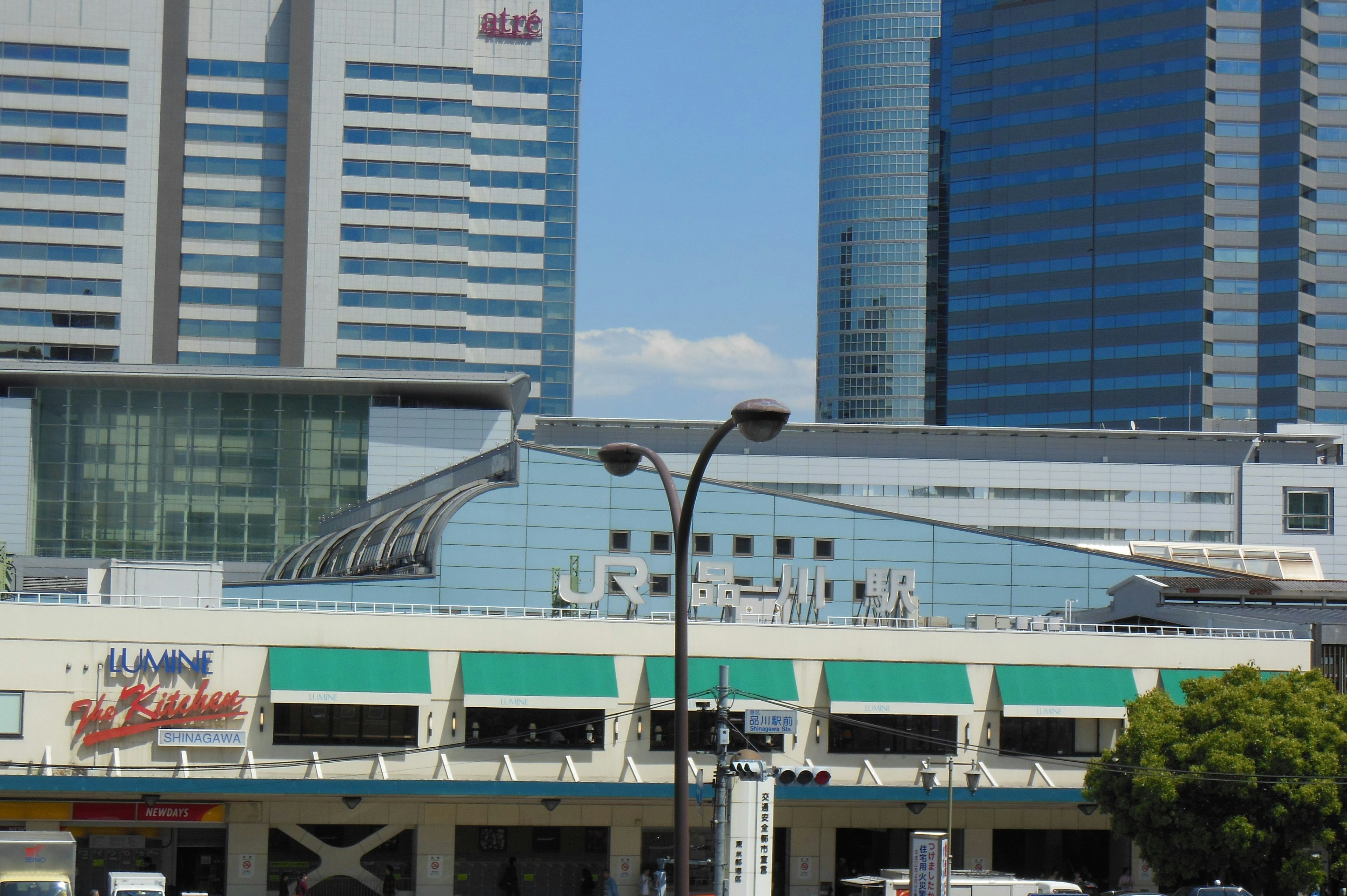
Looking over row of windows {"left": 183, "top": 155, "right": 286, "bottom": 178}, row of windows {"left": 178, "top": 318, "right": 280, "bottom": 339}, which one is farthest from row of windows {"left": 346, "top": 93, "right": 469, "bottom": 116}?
row of windows {"left": 178, "top": 318, "right": 280, "bottom": 339}

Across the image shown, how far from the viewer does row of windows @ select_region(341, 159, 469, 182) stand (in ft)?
468

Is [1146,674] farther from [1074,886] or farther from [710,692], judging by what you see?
[710,692]

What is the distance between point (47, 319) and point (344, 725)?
Result: 102m

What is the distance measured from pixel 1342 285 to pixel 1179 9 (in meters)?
30.5

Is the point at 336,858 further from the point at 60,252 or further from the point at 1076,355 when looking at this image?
the point at 1076,355

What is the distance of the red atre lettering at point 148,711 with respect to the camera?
154ft

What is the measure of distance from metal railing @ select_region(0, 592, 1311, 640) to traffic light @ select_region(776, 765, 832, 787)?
4675mm

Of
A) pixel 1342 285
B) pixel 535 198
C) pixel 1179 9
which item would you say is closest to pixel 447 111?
pixel 535 198

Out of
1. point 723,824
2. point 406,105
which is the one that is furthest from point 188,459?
point 723,824

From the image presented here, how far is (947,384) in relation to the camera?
164500 millimetres

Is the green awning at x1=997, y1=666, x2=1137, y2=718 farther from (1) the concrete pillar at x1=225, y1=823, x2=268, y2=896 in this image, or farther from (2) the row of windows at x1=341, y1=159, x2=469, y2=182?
(2) the row of windows at x1=341, y1=159, x2=469, y2=182

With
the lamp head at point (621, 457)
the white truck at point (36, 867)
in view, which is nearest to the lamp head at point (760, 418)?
the lamp head at point (621, 457)

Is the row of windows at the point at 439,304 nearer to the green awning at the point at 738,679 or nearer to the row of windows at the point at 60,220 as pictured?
the row of windows at the point at 60,220

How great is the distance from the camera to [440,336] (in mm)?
Answer: 143625
